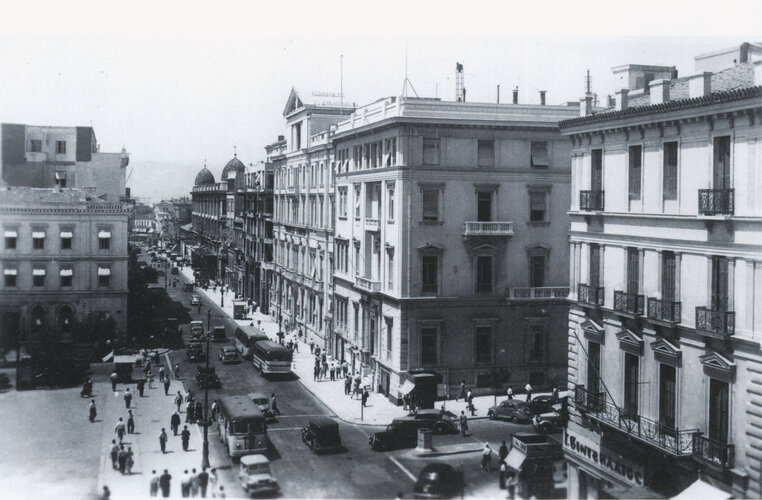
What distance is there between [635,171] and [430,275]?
2064 centimetres

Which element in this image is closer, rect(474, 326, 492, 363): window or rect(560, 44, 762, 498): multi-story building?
rect(560, 44, 762, 498): multi-story building

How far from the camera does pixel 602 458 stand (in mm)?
33000

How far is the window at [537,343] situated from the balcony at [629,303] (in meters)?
20.2

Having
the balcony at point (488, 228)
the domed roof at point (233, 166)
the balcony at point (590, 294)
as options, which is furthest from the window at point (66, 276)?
the domed roof at point (233, 166)

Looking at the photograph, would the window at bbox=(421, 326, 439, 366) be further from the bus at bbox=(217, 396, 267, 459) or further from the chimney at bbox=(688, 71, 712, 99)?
the chimney at bbox=(688, 71, 712, 99)

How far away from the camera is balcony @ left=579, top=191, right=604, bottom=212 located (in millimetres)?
33750

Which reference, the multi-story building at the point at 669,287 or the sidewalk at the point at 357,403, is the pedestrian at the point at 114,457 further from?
the multi-story building at the point at 669,287

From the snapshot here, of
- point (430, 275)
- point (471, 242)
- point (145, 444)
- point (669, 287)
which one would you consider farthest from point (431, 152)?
point (145, 444)

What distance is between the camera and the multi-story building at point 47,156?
244ft

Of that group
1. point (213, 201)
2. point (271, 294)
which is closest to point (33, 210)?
point (271, 294)

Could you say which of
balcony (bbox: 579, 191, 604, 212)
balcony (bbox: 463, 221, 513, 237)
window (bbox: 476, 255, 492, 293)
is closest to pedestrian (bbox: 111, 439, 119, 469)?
balcony (bbox: 579, 191, 604, 212)

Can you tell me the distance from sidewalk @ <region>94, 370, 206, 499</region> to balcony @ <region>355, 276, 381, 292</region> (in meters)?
14.3

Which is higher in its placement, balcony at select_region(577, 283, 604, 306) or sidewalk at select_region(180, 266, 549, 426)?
balcony at select_region(577, 283, 604, 306)

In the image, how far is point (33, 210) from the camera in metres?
63.7
